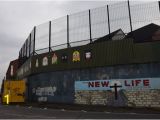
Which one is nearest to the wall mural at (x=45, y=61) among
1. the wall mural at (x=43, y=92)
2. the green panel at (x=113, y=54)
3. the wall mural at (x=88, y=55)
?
the green panel at (x=113, y=54)

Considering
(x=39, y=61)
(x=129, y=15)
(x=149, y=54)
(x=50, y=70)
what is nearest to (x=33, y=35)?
(x=39, y=61)

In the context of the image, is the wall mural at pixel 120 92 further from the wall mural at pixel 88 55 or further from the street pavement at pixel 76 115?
the street pavement at pixel 76 115

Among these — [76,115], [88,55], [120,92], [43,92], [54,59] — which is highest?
[54,59]

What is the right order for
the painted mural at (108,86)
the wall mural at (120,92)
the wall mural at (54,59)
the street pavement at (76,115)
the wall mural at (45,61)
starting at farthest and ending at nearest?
the wall mural at (45,61) < the wall mural at (54,59) < the painted mural at (108,86) < the wall mural at (120,92) < the street pavement at (76,115)

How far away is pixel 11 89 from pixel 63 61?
661cm

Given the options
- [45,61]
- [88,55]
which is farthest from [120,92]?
[45,61]

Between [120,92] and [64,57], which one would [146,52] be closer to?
[120,92]

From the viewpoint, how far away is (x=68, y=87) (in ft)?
90.7

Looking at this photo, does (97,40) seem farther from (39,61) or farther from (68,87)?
(39,61)

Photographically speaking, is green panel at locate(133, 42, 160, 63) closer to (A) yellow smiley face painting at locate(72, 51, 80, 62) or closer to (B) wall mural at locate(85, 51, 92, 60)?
(B) wall mural at locate(85, 51, 92, 60)

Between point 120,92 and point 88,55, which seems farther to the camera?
point 88,55

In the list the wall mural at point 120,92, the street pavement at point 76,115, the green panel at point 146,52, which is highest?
the green panel at point 146,52

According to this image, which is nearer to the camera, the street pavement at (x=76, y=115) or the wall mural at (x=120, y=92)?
the street pavement at (x=76, y=115)

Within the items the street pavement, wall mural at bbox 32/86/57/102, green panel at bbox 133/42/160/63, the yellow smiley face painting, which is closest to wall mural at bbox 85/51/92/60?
the yellow smiley face painting
